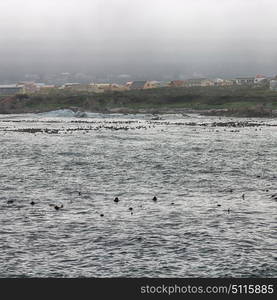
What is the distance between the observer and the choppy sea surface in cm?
2128

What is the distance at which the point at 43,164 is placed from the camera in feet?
172

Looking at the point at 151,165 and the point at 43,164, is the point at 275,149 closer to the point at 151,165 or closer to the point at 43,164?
the point at 151,165

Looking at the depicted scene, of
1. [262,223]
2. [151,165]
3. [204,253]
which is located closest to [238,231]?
[262,223]

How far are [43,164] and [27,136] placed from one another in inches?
1477

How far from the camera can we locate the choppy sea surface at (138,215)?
2128cm

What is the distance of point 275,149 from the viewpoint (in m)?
66.7

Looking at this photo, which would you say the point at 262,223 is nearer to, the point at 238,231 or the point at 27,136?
the point at 238,231

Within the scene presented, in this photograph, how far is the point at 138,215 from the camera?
29641 mm
